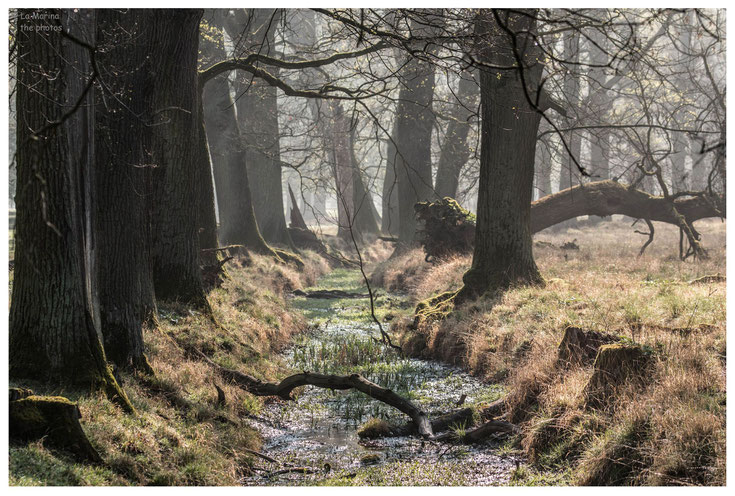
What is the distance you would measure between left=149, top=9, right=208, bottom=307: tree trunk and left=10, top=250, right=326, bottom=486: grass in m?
0.71

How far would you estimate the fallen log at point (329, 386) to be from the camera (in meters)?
6.66

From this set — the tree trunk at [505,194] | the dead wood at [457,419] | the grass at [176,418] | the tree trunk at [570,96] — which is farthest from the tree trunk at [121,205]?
the tree trunk at [505,194]

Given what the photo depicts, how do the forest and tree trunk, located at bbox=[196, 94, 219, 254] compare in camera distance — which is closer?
the forest

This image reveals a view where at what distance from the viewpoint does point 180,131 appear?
9969 mm

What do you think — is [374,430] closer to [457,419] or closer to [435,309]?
[457,419]

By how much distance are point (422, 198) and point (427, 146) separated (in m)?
1.80

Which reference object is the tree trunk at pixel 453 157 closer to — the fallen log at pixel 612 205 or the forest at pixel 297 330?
the fallen log at pixel 612 205

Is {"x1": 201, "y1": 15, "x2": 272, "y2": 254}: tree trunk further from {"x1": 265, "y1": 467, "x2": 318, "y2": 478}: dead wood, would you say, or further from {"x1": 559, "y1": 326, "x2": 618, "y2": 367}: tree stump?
{"x1": 265, "y1": 467, "x2": 318, "y2": 478}: dead wood

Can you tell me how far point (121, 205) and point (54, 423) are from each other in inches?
124

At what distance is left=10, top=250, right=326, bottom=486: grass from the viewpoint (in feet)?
14.5

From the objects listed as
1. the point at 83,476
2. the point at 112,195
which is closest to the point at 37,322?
the point at 83,476

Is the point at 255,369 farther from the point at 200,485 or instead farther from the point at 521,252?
the point at 521,252

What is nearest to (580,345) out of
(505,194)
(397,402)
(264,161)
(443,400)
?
(443,400)

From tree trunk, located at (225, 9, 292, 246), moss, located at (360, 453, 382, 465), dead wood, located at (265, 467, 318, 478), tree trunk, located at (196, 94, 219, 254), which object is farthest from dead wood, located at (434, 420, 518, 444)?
tree trunk, located at (225, 9, 292, 246)
